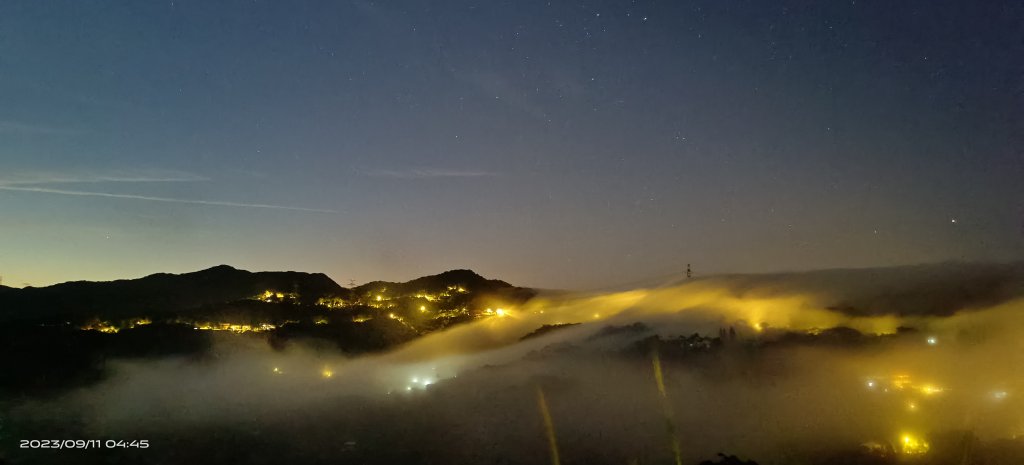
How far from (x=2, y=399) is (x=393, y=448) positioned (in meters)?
74.1

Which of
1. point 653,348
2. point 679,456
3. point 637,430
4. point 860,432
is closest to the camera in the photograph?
point 860,432

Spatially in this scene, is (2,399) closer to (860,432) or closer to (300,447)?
(300,447)

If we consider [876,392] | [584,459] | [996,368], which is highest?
[996,368]

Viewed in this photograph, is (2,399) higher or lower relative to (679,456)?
higher

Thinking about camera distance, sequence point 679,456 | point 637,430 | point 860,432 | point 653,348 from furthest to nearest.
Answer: point 653,348, point 637,430, point 679,456, point 860,432

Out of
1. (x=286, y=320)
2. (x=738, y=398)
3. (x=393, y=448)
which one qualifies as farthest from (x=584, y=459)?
(x=286, y=320)

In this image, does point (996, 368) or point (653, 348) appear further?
point (653, 348)

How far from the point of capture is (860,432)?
326ft
